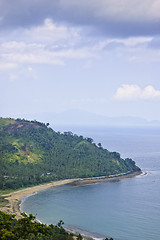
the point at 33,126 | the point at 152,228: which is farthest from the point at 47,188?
the point at 33,126

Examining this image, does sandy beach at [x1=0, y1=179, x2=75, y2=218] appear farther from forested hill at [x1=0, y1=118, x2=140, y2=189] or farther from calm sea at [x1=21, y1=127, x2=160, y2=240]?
forested hill at [x1=0, y1=118, x2=140, y2=189]

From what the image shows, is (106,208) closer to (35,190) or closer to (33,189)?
(35,190)

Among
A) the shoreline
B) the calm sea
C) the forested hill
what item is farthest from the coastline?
the forested hill

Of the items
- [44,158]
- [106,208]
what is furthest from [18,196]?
[44,158]

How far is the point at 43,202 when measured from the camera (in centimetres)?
10419

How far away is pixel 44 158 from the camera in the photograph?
534 ft

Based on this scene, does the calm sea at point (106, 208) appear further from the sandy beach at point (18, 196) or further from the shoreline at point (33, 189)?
the shoreline at point (33, 189)

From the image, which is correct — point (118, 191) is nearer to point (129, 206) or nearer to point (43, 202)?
point (129, 206)

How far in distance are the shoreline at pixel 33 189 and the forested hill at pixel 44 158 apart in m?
4.25

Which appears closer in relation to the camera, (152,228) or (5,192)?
(152,228)

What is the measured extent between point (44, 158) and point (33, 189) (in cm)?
4153

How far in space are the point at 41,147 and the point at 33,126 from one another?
91.2 feet

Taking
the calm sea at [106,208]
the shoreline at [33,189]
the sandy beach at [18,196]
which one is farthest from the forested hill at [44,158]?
the calm sea at [106,208]

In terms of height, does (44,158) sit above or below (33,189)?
above
